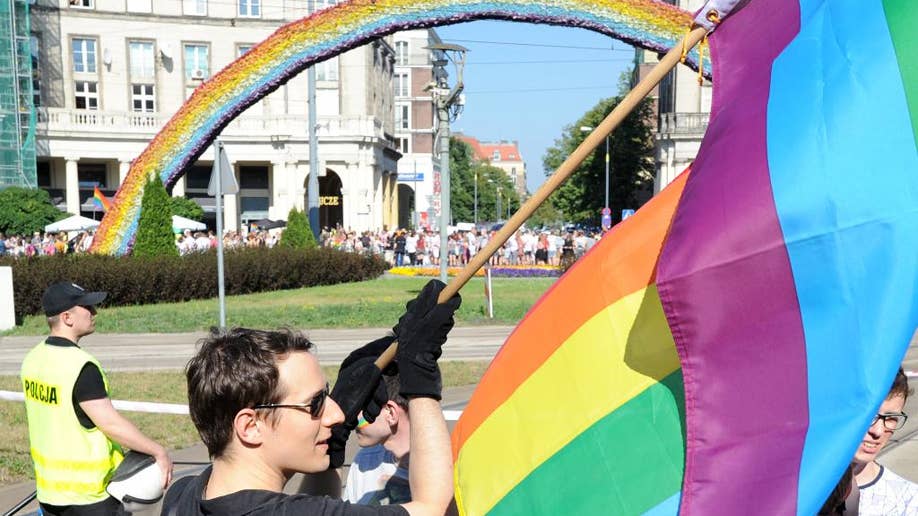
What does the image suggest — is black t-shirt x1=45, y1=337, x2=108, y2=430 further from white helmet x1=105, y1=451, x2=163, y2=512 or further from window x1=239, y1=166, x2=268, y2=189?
window x1=239, y1=166, x2=268, y2=189

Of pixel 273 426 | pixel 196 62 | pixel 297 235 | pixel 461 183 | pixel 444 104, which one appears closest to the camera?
pixel 273 426

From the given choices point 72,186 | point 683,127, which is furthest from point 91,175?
point 683,127

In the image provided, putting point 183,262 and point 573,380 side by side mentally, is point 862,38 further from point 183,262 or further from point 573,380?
point 183,262

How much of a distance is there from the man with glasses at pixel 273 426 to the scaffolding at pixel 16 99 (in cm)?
5001

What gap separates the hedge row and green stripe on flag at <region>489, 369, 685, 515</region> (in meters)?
18.4

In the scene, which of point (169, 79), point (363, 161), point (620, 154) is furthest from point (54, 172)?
point (620, 154)

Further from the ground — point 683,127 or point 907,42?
point 683,127

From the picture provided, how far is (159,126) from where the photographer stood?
5384cm

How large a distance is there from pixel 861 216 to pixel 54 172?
58.6m

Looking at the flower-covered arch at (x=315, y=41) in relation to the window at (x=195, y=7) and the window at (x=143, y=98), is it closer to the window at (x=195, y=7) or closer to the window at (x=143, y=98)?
the window at (x=195, y=7)

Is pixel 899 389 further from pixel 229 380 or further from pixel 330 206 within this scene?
pixel 330 206

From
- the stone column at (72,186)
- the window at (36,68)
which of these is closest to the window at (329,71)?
the stone column at (72,186)

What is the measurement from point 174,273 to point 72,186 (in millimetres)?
33800

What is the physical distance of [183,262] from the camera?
74.7ft
